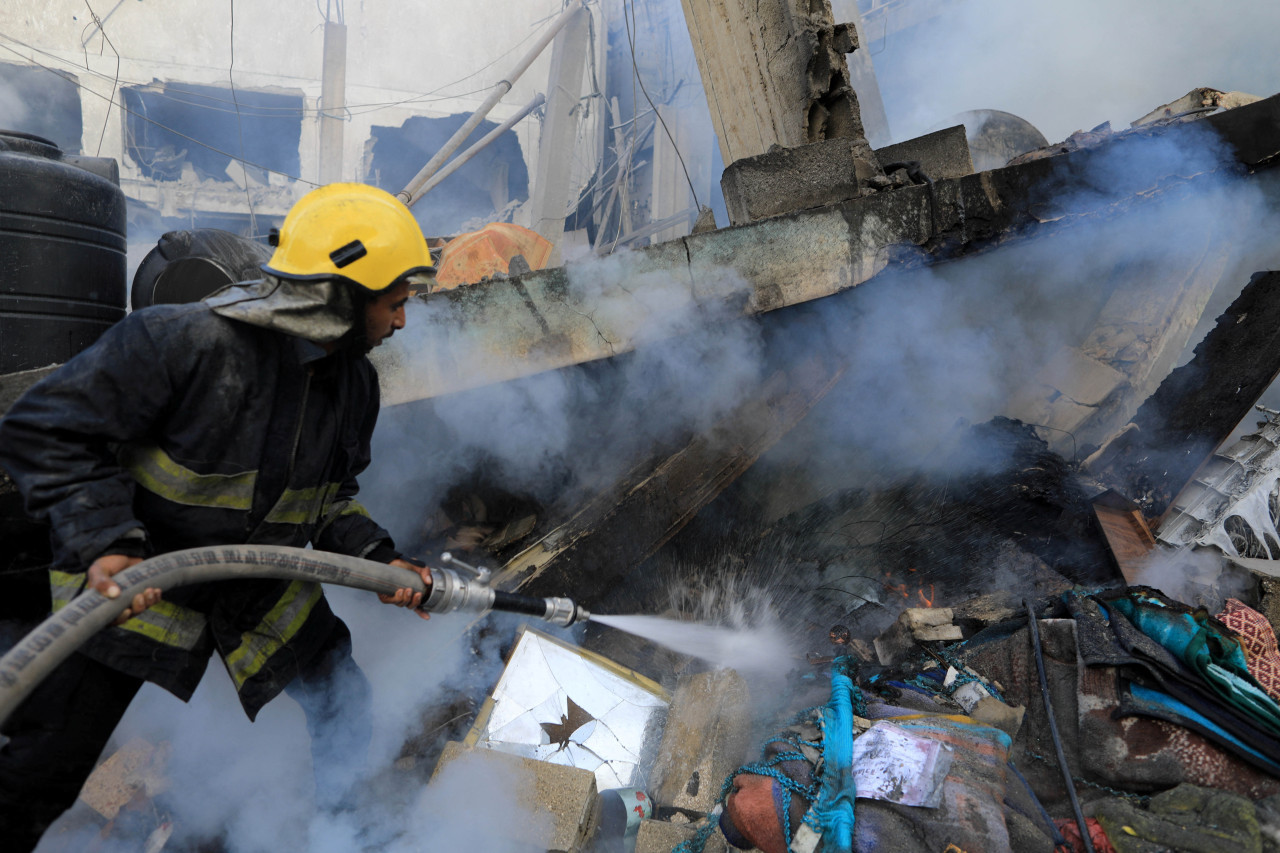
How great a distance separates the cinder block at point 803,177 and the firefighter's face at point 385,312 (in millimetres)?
2849

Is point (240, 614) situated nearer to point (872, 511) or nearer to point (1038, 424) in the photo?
point (872, 511)

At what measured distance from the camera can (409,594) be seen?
91.5 inches

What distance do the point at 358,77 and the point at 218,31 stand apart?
148 inches

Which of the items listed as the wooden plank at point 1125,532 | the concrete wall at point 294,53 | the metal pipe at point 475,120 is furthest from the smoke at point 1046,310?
the concrete wall at point 294,53

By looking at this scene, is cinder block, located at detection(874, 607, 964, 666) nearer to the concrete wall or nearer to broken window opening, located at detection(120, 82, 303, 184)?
broken window opening, located at detection(120, 82, 303, 184)

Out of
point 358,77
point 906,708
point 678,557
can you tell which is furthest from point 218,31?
point 906,708

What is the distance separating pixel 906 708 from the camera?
122 inches

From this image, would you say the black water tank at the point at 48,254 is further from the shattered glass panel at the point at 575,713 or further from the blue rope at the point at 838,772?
the blue rope at the point at 838,772

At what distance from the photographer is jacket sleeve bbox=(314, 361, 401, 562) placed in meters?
2.54

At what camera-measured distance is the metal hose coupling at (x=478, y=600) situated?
2418 mm

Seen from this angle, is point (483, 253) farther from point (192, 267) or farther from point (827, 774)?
point (827, 774)

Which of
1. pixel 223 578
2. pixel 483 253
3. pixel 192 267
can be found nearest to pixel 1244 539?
pixel 223 578

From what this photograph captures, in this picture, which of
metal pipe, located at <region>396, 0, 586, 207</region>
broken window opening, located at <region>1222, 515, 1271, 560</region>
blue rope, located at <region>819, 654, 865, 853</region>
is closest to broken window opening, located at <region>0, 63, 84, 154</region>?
metal pipe, located at <region>396, 0, 586, 207</region>

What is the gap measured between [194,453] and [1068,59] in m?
15.1
